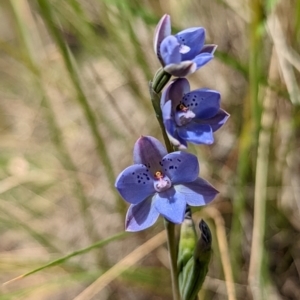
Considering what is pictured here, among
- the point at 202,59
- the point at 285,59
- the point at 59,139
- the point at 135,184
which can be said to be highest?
the point at 202,59

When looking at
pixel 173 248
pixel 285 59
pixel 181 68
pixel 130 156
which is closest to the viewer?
pixel 181 68

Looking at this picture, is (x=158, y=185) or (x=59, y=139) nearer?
(x=158, y=185)

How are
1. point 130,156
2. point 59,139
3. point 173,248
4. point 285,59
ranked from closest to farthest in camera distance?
point 173,248
point 285,59
point 59,139
point 130,156

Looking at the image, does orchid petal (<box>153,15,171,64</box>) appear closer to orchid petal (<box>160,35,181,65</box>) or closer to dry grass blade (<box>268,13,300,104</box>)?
orchid petal (<box>160,35,181,65</box>)

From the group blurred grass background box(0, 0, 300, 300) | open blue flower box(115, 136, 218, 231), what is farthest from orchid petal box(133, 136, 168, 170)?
blurred grass background box(0, 0, 300, 300)

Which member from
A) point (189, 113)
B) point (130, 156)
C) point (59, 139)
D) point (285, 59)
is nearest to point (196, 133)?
point (189, 113)

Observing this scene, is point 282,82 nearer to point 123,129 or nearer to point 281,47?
point 281,47

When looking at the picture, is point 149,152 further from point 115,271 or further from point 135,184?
point 115,271

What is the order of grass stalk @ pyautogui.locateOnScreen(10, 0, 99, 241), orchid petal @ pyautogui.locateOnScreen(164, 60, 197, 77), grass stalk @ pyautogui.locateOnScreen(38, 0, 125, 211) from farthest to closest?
grass stalk @ pyautogui.locateOnScreen(10, 0, 99, 241) < grass stalk @ pyautogui.locateOnScreen(38, 0, 125, 211) < orchid petal @ pyautogui.locateOnScreen(164, 60, 197, 77)
